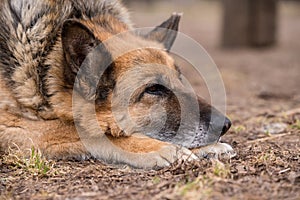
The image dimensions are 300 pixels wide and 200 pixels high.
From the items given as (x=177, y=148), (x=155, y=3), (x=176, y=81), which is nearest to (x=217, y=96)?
(x=176, y=81)

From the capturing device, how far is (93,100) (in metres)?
4.51

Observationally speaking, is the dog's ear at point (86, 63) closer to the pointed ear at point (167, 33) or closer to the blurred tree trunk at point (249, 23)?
the pointed ear at point (167, 33)

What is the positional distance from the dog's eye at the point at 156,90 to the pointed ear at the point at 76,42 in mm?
594

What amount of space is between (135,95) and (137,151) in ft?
1.62

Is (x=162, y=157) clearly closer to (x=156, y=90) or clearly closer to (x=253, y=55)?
(x=156, y=90)

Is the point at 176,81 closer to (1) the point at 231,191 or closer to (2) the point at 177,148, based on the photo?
(2) the point at 177,148

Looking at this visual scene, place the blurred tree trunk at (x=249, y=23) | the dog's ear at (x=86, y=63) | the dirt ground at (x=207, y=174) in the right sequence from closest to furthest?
the dirt ground at (x=207, y=174)
the dog's ear at (x=86, y=63)
the blurred tree trunk at (x=249, y=23)

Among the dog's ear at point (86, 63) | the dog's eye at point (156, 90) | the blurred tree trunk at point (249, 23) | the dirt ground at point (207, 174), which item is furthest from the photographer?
the blurred tree trunk at point (249, 23)

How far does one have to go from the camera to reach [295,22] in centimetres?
1922

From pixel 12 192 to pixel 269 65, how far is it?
27.7ft

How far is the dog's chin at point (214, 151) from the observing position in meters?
4.41

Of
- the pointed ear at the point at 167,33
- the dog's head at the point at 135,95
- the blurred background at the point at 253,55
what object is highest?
the pointed ear at the point at 167,33

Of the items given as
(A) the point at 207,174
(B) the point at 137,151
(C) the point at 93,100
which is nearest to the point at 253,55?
(C) the point at 93,100

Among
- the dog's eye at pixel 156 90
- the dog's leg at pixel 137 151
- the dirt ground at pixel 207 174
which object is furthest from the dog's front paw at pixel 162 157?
the dog's eye at pixel 156 90
